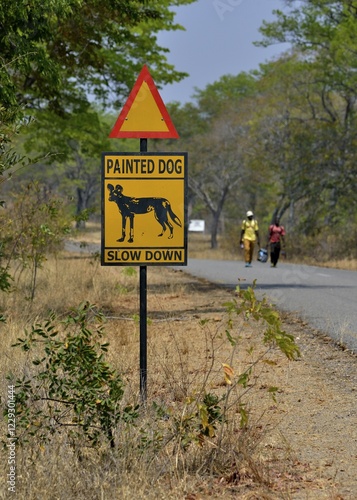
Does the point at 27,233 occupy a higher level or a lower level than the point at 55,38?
lower

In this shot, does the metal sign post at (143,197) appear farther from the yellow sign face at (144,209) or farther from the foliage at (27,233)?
the foliage at (27,233)

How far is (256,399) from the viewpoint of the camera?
26.6 feet

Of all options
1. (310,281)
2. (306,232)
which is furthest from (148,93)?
(306,232)

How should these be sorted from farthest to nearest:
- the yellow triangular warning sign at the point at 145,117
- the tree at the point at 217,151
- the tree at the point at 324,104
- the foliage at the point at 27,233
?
the tree at the point at 217,151 < the tree at the point at 324,104 < the foliage at the point at 27,233 < the yellow triangular warning sign at the point at 145,117

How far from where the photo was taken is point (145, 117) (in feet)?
23.4

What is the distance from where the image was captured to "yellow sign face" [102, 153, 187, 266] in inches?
271

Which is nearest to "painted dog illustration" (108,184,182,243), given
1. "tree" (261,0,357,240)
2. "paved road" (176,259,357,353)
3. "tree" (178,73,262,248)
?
"paved road" (176,259,357,353)

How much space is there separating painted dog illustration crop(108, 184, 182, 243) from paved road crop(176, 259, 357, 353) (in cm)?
115

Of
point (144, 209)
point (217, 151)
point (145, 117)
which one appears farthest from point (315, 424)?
point (217, 151)

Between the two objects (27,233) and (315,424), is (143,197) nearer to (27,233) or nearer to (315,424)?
(315,424)

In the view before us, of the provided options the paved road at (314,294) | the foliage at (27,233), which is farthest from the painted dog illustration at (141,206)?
the foliage at (27,233)

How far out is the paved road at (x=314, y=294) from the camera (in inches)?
505

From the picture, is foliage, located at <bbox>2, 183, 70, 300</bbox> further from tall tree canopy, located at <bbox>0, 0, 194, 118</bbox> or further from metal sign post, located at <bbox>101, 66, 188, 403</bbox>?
metal sign post, located at <bbox>101, 66, 188, 403</bbox>

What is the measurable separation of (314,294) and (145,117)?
38.4 feet
